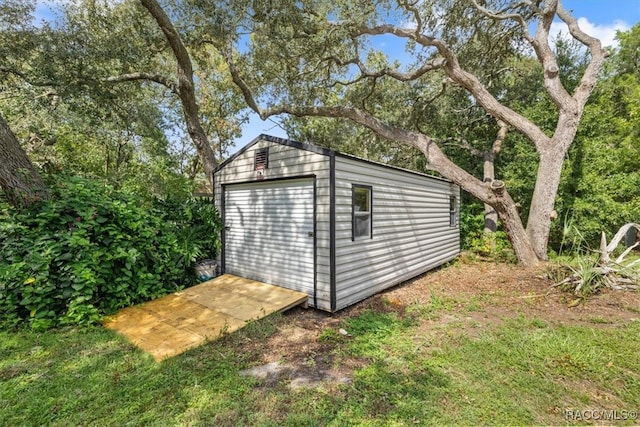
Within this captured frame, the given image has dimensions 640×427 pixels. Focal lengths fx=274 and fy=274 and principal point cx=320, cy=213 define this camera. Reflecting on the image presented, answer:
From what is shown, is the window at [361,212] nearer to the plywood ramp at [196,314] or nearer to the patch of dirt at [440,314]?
the patch of dirt at [440,314]

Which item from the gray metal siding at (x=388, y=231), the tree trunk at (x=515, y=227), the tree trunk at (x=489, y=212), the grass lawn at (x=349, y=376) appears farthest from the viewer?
the tree trunk at (x=489, y=212)

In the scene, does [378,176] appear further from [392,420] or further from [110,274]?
[110,274]

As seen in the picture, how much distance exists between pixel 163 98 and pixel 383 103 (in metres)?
9.38

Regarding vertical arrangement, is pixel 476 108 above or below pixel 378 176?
above

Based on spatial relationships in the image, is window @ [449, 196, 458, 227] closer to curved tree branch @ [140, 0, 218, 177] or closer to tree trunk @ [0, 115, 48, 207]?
curved tree branch @ [140, 0, 218, 177]

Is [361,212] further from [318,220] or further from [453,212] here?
[453,212]

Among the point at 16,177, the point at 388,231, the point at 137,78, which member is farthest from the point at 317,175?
the point at 137,78

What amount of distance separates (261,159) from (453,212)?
612cm

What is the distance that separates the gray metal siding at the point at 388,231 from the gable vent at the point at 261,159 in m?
1.44

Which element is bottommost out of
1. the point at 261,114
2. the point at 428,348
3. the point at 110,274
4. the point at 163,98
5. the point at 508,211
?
the point at 428,348

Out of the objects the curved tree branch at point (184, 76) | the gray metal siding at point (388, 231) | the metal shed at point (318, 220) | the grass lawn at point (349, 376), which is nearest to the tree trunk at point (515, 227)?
the gray metal siding at point (388, 231)

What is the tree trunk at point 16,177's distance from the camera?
12.2ft

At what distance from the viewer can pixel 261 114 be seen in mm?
8953

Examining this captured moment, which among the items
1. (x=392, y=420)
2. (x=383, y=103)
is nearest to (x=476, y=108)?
(x=383, y=103)
